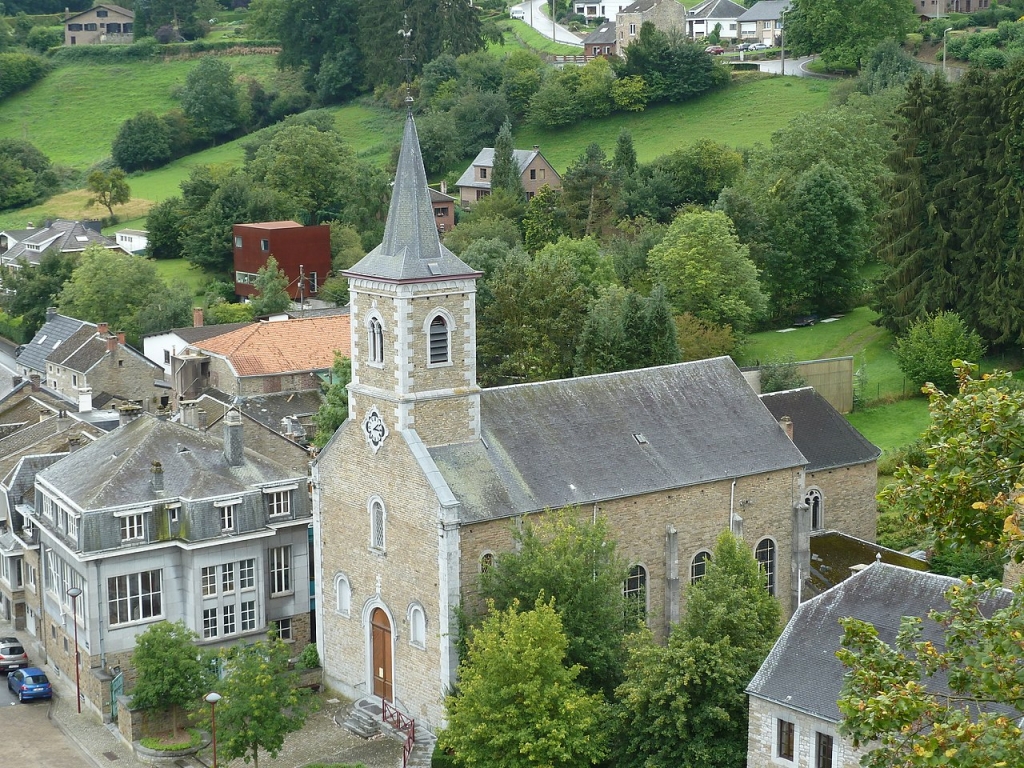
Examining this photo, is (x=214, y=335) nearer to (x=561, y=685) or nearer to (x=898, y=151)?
(x=898, y=151)

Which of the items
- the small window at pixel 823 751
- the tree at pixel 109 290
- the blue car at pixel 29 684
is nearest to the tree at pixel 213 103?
the tree at pixel 109 290

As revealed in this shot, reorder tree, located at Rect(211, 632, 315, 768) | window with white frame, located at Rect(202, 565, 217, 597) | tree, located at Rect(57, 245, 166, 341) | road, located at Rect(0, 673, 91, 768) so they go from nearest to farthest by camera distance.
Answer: tree, located at Rect(211, 632, 315, 768)
road, located at Rect(0, 673, 91, 768)
window with white frame, located at Rect(202, 565, 217, 597)
tree, located at Rect(57, 245, 166, 341)

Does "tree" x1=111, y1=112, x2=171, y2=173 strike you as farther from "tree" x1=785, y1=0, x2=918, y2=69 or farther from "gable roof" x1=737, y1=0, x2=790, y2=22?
"tree" x1=785, y1=0, x2=918, y2=69

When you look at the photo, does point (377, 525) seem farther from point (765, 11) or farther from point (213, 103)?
point (765, 11)

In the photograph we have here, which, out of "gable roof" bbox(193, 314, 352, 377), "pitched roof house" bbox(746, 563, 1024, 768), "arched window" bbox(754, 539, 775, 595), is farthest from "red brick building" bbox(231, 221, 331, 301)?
"pitched roof house" bbox(746, 563, 1024, 768)

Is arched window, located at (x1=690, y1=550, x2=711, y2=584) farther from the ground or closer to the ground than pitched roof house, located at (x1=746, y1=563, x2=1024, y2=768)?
closer to the ground

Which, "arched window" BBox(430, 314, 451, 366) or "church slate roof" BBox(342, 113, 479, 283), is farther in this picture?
"arched window" BBox(430, 314, 451, 366)

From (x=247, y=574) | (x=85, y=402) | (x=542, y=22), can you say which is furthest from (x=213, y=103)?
(x=247, y=574)
